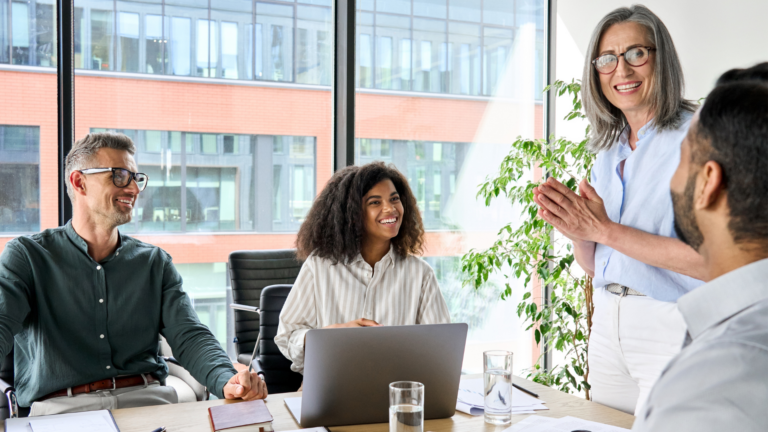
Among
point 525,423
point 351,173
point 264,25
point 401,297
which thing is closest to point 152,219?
point 264,25

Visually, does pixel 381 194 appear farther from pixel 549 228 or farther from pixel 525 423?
pixel 549 228

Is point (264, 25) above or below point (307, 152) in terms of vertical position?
above

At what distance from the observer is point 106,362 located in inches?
86.4

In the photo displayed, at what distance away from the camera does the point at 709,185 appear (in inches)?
32.7

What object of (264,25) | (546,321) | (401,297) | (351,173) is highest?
(264,25)

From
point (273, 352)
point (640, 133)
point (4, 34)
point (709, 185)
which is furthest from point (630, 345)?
point (4, 34)

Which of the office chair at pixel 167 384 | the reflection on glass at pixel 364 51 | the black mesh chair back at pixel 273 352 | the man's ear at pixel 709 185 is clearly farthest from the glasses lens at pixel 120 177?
the man's ear at pixel 709 185

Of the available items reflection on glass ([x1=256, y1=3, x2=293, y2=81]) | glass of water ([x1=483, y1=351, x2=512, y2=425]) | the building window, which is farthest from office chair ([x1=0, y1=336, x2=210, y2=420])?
reflection on glass ([x1=256, y1=3, x2=293, y2=81])

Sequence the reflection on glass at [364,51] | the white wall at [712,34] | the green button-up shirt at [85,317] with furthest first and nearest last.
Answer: the reflection on glass at [364,51], the white wall at [712,34], the green button-up shirt at [85,317]

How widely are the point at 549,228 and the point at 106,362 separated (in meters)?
2.52

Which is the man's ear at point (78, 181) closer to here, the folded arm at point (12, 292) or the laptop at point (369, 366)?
the folded arm at point (12, 292)

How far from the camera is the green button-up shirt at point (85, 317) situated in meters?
2.12

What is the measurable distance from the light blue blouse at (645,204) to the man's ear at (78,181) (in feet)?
5.98

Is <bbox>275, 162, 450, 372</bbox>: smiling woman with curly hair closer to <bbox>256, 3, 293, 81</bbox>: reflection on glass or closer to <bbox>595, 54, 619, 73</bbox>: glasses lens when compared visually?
<bbox>595, 54, 619, 73</bbox>: glasses lens
